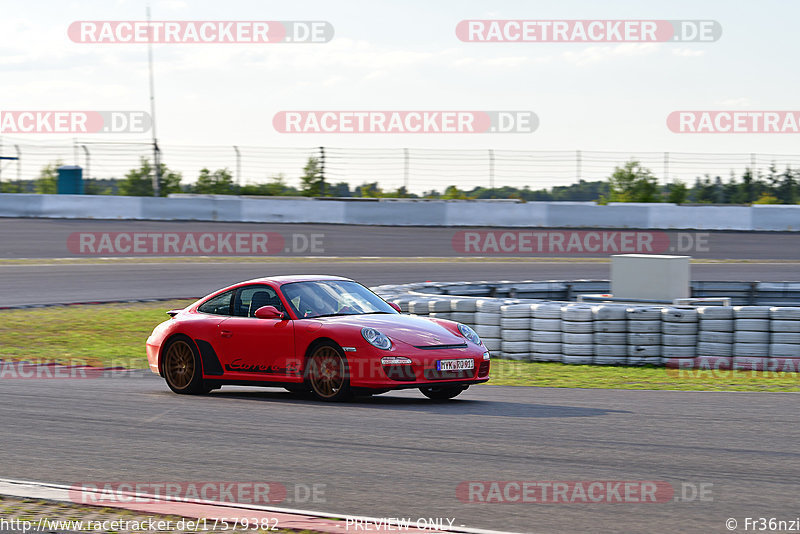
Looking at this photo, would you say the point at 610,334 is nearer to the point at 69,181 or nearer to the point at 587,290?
the point at 587,290

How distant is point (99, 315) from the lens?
1714cm

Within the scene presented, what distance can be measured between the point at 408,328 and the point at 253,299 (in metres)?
1.58

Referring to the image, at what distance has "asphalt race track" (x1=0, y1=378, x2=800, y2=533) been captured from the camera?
520 centimetres

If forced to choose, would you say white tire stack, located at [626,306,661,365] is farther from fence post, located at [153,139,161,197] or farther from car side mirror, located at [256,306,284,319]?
fence post, located at [153,139,161,197]

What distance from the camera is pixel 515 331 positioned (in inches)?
483

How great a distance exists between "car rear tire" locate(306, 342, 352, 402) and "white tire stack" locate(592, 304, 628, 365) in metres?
3.91

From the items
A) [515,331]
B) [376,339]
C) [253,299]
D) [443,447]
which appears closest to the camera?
[443,447]

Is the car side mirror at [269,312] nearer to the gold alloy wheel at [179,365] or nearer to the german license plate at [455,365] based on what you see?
the gold alloy wheel at [179,365]

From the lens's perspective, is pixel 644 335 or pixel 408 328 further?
pixel 644 335

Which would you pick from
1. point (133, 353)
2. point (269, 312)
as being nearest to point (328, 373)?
point (269, 312)

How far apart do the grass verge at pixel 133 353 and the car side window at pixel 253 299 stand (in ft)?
8.47

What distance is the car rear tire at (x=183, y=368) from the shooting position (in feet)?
32.0

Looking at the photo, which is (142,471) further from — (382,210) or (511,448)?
(382,210)

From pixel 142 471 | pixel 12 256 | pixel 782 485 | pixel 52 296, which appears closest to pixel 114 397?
pixel 142 471
